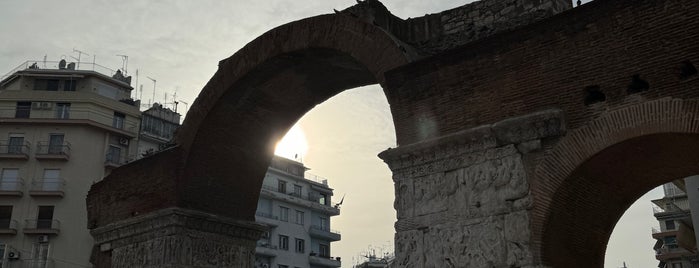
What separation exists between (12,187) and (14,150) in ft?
5.30

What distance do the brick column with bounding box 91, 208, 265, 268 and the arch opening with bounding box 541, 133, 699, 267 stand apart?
6205 millimetres

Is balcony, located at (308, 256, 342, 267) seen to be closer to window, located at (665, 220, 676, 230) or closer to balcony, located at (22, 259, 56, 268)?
balcony, located at (22, 259, 56, 268)

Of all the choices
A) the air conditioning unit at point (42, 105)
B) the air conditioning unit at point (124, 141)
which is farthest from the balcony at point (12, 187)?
the air conditioning unit at point (124, 141)

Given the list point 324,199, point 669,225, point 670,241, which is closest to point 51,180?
point 324,199

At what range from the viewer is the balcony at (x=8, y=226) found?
26.3 m

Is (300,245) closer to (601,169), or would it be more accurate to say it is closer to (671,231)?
(671,231)

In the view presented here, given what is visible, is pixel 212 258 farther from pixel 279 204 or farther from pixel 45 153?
pixel 279 204

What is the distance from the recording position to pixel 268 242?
107 feet

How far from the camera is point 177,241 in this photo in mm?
10961

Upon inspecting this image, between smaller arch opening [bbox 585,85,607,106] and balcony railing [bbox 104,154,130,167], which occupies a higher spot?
balcony railing [bbox 104,154,130,167]

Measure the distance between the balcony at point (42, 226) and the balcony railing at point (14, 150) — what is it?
2829 millimetres

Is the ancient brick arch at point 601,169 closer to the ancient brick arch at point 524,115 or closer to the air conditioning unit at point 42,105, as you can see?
the ancient brick arch at point 524,115

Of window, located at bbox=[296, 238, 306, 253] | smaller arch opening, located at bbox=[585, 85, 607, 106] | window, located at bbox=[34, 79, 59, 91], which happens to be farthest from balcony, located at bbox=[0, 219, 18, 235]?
smaller arch opening, located at bbox=[585, 85, 607, 106]

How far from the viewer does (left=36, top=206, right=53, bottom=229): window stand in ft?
87.4
